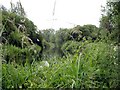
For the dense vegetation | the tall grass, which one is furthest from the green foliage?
the tall grass

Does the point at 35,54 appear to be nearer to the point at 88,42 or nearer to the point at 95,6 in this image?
the point at 88,42

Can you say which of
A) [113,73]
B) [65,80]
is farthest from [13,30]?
[113,73]

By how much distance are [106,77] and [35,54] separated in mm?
725

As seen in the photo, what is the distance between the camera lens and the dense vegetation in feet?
7.43

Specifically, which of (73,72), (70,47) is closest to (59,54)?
(70,47)

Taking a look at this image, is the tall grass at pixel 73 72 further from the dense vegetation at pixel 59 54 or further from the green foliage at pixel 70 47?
the green foliage at pixel 70 47

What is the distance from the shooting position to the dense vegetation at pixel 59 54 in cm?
227

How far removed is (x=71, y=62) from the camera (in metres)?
2.40

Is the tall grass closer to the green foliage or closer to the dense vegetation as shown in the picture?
the dense vegetation

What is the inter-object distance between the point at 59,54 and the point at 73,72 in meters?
0.70

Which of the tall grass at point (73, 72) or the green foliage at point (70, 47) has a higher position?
the green foliage at point (70, 47)

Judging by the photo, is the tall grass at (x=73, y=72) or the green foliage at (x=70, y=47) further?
the green foliage at (x=70, y=47)

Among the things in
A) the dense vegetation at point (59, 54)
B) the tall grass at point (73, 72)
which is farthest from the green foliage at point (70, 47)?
the tall grass at point (73, 72)

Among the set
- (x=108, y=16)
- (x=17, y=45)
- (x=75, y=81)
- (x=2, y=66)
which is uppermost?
(x=108, y=16)
